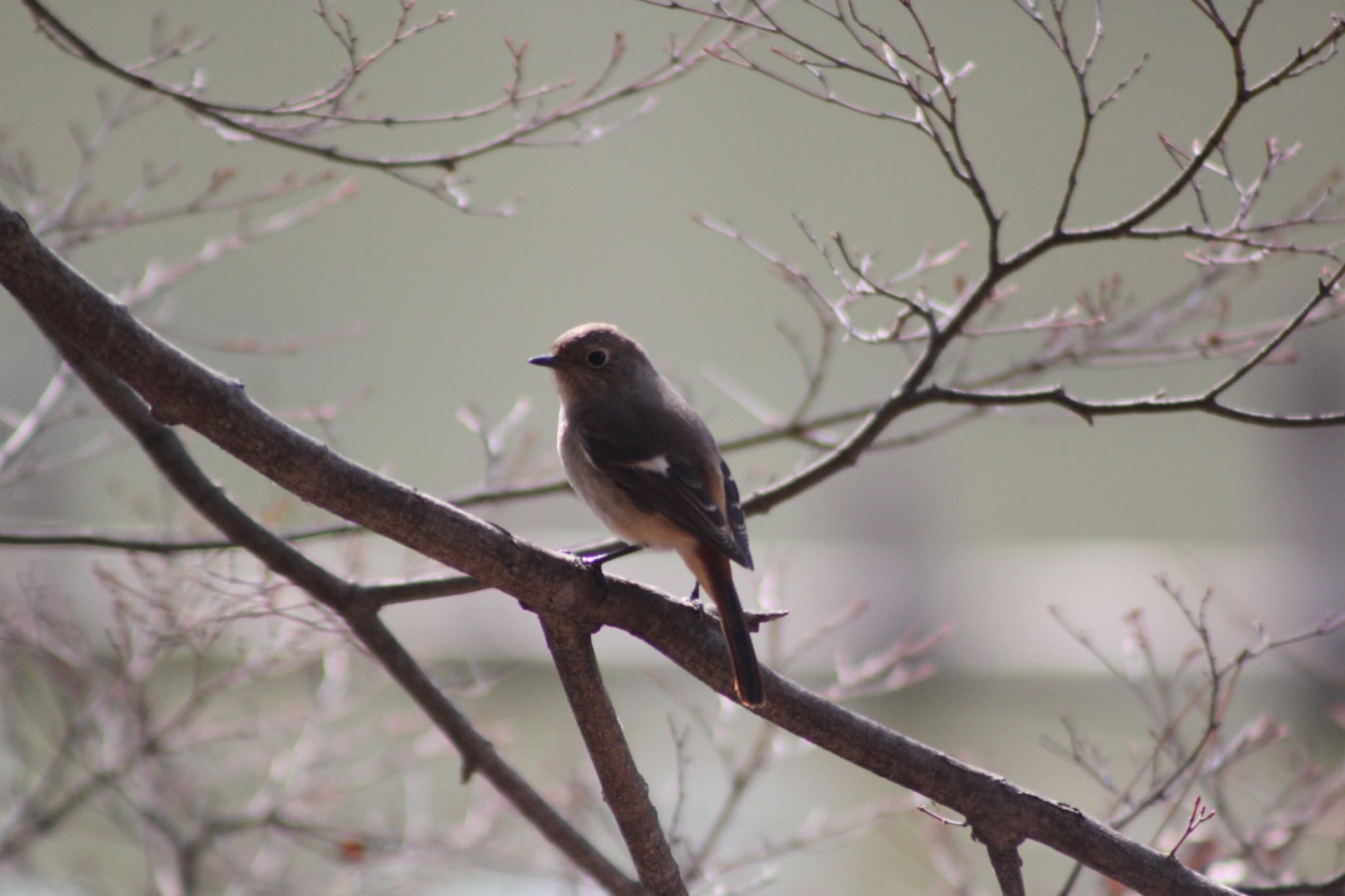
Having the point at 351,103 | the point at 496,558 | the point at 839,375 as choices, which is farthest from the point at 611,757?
the point at 839,375

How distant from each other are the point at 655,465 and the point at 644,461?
0.14 feet

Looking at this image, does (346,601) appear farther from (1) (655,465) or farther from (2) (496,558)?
(1) (655,465)

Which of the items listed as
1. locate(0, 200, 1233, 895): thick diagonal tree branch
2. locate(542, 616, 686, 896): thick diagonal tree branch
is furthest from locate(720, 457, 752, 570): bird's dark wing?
locate(542, 616, 686, 896): thick diagonal tree branch

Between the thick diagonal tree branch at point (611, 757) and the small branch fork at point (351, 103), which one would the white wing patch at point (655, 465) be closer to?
the small branch fork at point (351, 103)

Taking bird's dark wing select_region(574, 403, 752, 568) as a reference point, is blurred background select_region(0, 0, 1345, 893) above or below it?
above

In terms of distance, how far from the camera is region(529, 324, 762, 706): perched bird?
3074 mm

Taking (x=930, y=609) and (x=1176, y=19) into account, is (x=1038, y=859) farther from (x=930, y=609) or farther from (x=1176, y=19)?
(x=1176, y=19)

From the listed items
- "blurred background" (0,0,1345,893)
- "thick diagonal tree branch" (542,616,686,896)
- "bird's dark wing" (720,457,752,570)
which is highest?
"blurred background" (0,0,1345,893)

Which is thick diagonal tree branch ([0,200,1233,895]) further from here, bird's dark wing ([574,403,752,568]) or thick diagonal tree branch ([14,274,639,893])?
bird's dark wing ([574,403,752,568])

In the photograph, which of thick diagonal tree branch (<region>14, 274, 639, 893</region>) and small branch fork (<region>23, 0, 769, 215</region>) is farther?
thick diagonal tree branch (<region>14, 274, 639, 893</region>)

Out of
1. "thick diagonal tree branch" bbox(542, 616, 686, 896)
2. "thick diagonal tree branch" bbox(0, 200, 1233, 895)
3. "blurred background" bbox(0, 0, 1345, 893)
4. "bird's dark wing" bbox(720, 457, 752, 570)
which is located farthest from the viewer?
"blurred background" bbox(0, 0, 1345, 893)

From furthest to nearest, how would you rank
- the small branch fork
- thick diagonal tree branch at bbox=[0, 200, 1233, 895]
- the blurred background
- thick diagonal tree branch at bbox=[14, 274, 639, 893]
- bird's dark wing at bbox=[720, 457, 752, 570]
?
the blurred background, bird's dark wing at bbox=[720, 457, 752, 570], thick diagonal tree branch at bbox=[14, 274, 639, 893], the small branch fork, thick diagonal tree branch at bbox=[0, 200, 1233, 895]

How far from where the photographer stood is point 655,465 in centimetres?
333

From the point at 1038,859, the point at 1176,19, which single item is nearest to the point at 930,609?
the point at 1038,859
